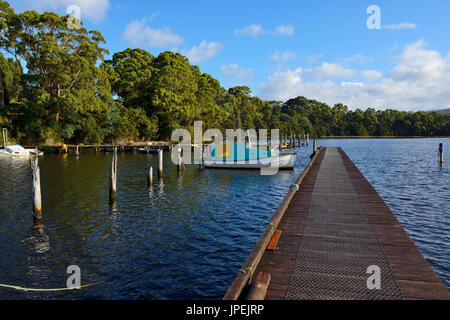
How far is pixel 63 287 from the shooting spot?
8219 millimetres

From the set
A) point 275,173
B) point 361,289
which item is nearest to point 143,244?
point 361,289

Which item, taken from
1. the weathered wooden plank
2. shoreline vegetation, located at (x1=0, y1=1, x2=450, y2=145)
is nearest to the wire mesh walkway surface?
the weathered wooden plank

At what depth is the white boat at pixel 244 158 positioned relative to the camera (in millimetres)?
29875

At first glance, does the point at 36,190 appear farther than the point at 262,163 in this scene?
No

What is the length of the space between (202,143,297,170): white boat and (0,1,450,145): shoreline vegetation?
3123 cm

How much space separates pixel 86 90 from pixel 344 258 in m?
53.8

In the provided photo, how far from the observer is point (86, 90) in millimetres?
52656

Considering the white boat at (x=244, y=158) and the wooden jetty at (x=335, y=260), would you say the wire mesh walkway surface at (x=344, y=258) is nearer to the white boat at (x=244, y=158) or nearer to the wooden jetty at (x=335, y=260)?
the wooden jetty at (x=335, y=260)

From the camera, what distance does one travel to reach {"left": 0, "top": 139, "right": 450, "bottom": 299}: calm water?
8539 millimetres

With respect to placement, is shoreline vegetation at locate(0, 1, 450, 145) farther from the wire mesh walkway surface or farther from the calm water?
the wire mesh walkway surface

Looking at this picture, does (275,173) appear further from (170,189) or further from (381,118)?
(381,118)

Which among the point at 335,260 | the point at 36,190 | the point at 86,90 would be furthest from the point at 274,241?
the point at 86,90

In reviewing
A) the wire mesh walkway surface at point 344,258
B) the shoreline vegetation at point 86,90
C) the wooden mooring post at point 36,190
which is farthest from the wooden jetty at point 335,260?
the shoreline vegetation at point 86,90

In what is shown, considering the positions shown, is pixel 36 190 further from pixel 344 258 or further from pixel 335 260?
pixel 344 258
